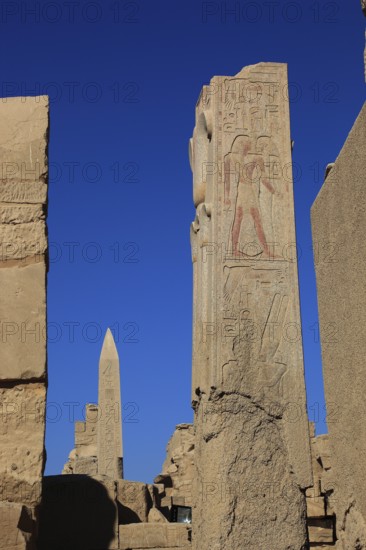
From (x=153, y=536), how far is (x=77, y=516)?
4.01 ft

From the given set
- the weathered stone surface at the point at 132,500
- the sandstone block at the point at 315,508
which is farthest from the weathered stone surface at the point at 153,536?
the sandstone block at the point at 315,508

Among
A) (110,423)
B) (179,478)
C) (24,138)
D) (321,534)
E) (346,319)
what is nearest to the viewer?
(346,319)

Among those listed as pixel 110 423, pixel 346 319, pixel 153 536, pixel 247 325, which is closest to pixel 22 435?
pixel 346 319

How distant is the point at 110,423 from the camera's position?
46.4ft

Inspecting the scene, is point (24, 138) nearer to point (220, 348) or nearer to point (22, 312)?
point (22, 312)

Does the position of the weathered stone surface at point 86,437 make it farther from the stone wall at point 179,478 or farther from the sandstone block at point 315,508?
the sandstone block at point 315,508

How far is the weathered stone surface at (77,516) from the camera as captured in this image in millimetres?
5691

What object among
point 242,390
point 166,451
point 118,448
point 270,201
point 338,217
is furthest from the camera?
point 166,451

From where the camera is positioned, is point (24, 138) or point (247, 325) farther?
point (247, 325)

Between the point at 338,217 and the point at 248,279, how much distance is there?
13.1ft

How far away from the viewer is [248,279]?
6.14 meters

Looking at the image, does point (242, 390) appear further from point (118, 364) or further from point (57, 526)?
point (118, 364)

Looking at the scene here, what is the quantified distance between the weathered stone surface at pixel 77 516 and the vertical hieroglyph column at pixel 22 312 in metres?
2.09

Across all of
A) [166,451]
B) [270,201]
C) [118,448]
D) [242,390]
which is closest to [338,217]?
[242,390]
